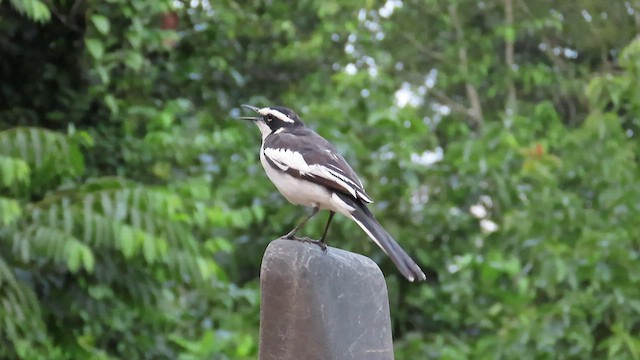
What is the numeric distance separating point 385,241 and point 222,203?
8.34ft

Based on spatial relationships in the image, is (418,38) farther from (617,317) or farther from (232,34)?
(617,317)

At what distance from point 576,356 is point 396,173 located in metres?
1.59

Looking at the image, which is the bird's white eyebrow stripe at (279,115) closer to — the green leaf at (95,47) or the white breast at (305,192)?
the white breast at (305,192)

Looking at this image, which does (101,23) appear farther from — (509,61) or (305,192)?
(509,61)

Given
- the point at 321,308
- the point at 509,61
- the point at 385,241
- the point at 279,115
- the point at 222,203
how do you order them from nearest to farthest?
the point at 321,308, the point at 385,241, the point at 279,115, the point at 222,203, the point at 509,61

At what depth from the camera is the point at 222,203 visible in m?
5.73

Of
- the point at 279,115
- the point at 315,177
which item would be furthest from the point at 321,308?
the point at 279,115

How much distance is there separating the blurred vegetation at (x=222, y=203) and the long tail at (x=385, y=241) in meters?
1.49

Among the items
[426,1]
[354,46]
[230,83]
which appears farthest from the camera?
[426,1]

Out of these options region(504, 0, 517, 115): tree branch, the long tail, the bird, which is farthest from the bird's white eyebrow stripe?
region(504, 0, 517, 115): tree branch

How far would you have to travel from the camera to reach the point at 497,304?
6570mm

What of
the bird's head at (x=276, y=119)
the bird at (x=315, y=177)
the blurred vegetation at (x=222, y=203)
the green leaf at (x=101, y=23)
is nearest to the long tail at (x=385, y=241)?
the bird at (x=315, y=177)

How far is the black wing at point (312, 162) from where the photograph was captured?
3598 millimetres

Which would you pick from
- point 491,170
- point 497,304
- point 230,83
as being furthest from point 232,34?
point 497,304
